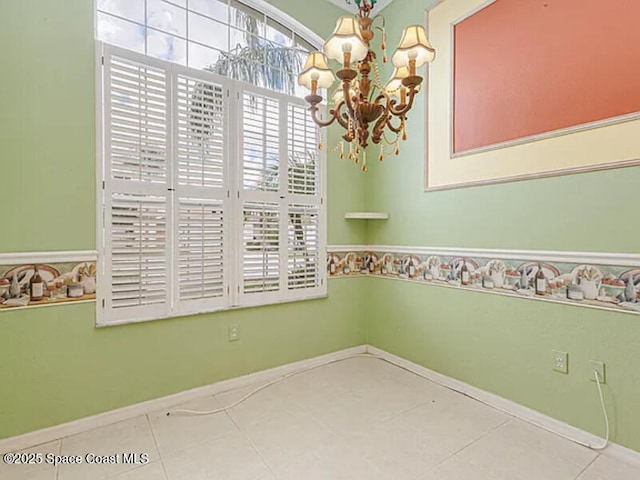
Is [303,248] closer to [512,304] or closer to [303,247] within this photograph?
[303,247]

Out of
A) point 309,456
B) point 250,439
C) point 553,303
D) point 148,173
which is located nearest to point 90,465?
point 250,439

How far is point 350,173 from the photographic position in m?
3.34

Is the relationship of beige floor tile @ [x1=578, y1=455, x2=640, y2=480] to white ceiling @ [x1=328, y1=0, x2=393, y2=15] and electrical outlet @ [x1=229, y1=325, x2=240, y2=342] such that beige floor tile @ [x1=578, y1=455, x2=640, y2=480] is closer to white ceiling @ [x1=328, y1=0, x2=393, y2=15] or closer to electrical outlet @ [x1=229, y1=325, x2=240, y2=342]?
electrical outlet @ [x1=229, y1=325, x2=240, y2=342]

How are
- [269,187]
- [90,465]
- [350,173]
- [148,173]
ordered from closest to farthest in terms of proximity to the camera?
[90,465] < [148,173] < [269,187] < [350,173]

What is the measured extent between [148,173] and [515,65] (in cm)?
255

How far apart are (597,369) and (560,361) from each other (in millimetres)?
178

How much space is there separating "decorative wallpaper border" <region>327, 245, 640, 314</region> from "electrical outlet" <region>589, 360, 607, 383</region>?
1.06ft

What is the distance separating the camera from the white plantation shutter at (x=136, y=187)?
7.06 feet

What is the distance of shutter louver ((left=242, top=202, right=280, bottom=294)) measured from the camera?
2.69 metres

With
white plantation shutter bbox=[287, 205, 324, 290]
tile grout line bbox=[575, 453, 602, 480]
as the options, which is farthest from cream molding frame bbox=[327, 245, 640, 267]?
tile grout line bbox=[575, 453, 602, 480]

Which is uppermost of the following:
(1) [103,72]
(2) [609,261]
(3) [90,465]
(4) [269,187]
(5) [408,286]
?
(1) [103,72]

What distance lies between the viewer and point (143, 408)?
2.29 metres

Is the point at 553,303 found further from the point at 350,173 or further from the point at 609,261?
the point at 350,173

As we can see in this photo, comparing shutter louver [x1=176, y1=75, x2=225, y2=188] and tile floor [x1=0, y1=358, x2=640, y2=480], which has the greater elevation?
shutter louver [x1=176, y1=75, x2=225, y2=188]
